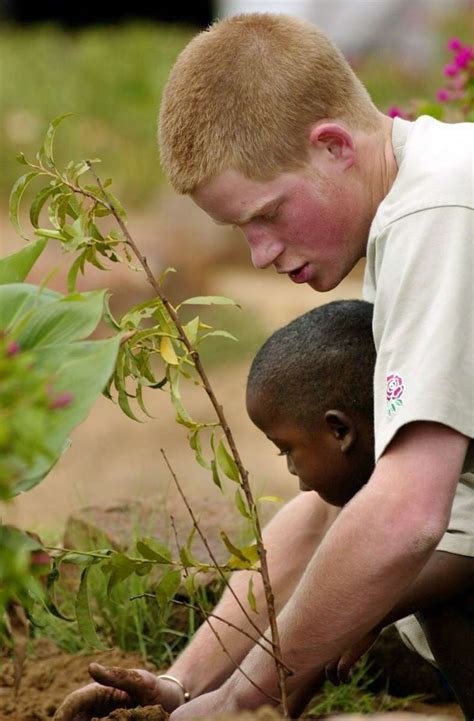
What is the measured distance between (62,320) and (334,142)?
72 cm

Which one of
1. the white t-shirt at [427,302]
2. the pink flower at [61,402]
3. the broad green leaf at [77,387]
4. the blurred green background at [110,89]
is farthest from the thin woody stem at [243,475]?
the blurred green background at [110,89]

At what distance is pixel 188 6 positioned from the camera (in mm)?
15516

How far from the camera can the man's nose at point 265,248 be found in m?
2.68

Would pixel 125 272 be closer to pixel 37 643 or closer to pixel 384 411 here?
pixel 37 643

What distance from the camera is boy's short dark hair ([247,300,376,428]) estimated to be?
291 cm

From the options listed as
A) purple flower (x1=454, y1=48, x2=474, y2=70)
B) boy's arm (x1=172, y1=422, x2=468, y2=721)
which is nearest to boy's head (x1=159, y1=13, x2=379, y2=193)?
boy's arm (x1=172, y1=422, x2=468, y2=721)

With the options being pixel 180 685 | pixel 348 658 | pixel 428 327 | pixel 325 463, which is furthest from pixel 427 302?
pixel 180 685

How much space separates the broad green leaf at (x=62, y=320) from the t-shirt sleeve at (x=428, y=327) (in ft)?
1.72

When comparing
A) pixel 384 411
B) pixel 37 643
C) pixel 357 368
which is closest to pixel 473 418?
pixel 384 411

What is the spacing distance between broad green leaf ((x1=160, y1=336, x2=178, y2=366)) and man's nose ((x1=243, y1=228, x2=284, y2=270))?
0.28 metres

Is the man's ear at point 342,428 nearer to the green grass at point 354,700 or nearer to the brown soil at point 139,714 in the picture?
the brown soil at point 139,714

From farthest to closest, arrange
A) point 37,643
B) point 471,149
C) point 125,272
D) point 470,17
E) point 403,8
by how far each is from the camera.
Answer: point 403,8, point 470,17, point 125,272, point 37,643, point 471,149

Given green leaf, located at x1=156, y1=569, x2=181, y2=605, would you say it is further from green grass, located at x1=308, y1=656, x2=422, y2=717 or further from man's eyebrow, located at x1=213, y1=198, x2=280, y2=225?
green grass, located at x1=308, y1=656, x2=422, y2=717

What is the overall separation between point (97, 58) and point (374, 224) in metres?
10.4
